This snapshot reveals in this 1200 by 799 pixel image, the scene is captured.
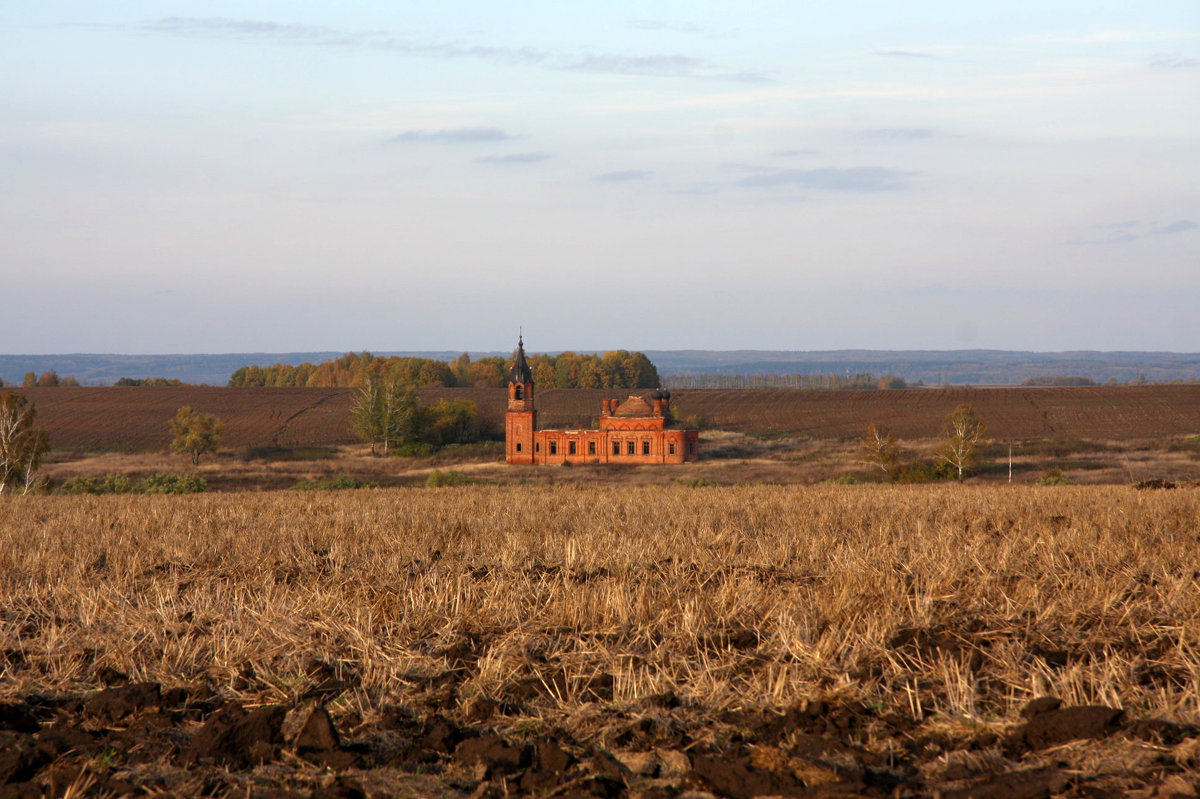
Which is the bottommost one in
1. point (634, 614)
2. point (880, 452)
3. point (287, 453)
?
point (287, 453)

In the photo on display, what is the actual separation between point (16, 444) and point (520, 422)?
3893 centimetres

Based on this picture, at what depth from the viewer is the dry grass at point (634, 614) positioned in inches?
240

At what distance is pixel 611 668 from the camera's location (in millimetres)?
6504

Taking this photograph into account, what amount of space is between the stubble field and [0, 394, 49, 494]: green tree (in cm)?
3218

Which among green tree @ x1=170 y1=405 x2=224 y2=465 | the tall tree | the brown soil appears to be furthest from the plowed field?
the brown soil

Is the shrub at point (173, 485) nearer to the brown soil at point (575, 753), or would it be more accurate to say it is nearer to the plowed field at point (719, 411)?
the brown soil at point (575, 753)

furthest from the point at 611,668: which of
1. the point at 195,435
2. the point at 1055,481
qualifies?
the point at 195,435

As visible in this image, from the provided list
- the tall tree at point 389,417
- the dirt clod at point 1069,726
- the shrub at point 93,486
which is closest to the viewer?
the dirt clod at point 1069,726

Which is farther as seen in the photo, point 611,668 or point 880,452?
point 880,452

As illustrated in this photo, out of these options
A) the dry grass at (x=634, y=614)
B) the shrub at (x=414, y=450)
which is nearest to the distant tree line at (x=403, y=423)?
the shrub at (x=414, y=450)

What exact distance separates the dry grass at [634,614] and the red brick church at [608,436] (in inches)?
2279

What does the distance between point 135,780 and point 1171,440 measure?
89.2m

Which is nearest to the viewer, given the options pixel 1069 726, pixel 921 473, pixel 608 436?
pixel 1069 726

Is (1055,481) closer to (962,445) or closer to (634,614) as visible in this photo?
(962,445)
